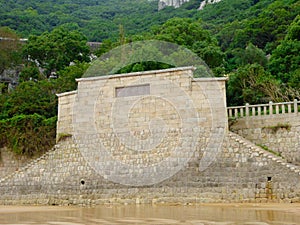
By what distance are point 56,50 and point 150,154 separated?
1721 centimetres

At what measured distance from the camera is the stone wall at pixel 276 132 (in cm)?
1639

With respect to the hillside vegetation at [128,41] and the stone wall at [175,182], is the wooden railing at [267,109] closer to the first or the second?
the stone wall at [175,182]

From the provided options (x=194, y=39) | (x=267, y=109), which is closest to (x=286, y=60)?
(x=194, y=39)

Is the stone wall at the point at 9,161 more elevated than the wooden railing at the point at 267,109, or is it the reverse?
the wooden railing at the point at 267,109

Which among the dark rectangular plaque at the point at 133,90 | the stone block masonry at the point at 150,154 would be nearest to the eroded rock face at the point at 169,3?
the stone block masonry at the point at 150,154

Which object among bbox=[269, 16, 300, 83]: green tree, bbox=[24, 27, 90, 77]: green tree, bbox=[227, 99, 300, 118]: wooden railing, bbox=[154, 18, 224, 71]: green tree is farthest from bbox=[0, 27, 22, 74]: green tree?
bbox=[227, 99, 300, 118]: wooden railing

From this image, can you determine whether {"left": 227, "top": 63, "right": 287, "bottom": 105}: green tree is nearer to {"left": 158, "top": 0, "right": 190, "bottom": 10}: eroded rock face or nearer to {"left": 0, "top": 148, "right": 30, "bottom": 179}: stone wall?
{"left": 0, "top": 148, "right": 30, "bottom": 179}: stone wall

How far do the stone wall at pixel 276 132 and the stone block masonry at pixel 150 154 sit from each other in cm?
176

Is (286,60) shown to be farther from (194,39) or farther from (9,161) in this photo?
(9,161)

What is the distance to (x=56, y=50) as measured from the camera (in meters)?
30.9

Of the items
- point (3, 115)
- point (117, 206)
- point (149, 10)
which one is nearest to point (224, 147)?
point (117, 206)

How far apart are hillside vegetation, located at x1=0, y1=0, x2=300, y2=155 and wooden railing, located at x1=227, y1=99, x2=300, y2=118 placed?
2.82m

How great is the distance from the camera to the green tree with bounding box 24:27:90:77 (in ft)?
101

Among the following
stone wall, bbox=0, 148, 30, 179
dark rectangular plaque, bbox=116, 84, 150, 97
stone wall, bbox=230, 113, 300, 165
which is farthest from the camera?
stone wall, bbox=0, 148, 30, 179
